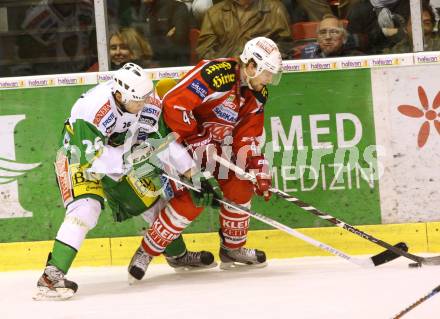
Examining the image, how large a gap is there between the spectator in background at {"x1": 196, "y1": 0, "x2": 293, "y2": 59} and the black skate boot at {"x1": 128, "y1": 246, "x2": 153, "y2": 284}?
1.25 m

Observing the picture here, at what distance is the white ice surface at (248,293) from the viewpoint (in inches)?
177

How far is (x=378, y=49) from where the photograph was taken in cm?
589

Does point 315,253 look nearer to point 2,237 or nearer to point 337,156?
point 337,156

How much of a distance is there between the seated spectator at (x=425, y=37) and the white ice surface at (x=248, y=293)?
3.87ft

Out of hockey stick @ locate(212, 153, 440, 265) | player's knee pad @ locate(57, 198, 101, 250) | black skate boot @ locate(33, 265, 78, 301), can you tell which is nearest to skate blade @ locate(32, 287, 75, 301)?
black skate boot @ locate(33, 265, 78, 301)

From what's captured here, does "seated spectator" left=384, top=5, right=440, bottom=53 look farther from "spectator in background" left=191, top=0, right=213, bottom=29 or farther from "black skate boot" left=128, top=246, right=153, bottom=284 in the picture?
"black skate boot" left=128, top=246, right=153, bottom=284

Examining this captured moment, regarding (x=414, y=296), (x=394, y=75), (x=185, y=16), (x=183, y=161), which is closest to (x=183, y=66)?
(x=185, y=16)

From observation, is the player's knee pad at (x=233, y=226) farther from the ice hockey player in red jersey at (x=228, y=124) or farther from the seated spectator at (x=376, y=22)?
the seated spectator at (x=376, y=22)

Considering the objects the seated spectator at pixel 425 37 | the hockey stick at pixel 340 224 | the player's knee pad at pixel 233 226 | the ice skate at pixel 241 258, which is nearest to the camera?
the hockey stick at pixel 340 224

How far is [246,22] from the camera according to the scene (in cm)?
596

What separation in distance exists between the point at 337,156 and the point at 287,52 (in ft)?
2.10

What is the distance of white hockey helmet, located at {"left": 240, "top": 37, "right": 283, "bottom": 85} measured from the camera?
533cm

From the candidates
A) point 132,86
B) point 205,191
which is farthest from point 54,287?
point 132,86

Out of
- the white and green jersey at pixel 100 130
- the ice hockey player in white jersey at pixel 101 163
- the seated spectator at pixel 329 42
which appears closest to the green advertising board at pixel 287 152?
the seated spectator at pixel 329 42
